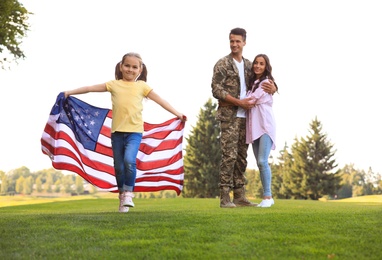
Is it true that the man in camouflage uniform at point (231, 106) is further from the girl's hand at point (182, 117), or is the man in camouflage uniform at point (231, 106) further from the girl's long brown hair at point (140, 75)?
the girl's long brown hair at point (140, 75)

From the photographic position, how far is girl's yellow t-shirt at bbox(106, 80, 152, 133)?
7.50m

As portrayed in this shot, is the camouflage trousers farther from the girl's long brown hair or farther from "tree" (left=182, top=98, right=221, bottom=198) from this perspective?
"tree" (left=182, top=98, right=221, bottom=198)

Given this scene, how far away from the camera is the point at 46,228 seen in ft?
19.9

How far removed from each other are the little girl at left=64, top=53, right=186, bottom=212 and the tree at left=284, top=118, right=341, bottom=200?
50703mm

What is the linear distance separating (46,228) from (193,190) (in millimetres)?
43166

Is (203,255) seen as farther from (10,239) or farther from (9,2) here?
(9,2)

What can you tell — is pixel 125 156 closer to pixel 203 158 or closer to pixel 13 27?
pixel 13 27

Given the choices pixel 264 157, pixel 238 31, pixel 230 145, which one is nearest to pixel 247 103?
pixel 230 145

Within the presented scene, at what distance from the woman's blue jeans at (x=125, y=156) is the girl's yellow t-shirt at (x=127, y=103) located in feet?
0.41

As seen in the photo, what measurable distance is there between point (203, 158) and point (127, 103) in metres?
41.9

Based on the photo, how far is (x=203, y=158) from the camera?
162 feet

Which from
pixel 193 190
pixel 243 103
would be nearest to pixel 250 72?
pixel 243 103

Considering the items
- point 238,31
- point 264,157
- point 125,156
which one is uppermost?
point 238,31

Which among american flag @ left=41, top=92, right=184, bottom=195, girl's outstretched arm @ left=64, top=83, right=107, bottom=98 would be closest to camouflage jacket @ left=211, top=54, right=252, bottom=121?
american flag @ left=41, top=92, right=184, bottom=195
